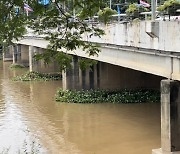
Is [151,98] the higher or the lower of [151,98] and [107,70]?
the lower

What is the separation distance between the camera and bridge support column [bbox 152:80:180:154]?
11500 millimetres

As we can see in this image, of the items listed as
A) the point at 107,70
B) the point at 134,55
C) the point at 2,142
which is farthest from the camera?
the point at 107,70

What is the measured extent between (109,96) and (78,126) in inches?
201

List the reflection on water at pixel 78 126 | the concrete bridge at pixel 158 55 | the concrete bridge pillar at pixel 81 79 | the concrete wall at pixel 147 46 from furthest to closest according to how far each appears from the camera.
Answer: the concrete bridge pillar at pixel 81 79, the reflection on water at pixel 78 126, the concrete bridge at pixel 158 55, the concrete wall at pixel 147 46

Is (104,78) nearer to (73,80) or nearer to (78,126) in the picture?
(73,80)

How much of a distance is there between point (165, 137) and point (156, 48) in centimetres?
266

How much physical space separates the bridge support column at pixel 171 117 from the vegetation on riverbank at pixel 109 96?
1047 cm

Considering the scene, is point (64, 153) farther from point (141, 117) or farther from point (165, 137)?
point (141, 117)

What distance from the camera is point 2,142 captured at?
51.3ft

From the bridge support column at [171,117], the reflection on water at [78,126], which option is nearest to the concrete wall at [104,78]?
the reflection on water at [78,126]

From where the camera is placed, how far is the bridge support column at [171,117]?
11500 millimetres

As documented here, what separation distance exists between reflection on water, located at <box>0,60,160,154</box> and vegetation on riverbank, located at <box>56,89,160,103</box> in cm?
59

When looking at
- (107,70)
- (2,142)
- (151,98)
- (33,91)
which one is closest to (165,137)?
(2,142)

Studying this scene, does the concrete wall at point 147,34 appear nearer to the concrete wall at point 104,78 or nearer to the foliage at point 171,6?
the foliage at point 171,6
